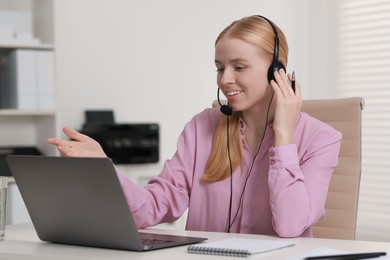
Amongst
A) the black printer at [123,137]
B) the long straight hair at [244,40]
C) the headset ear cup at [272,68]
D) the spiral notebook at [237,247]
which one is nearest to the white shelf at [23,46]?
the black printer at [123,137]

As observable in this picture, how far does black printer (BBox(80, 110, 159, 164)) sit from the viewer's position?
3.63 metres

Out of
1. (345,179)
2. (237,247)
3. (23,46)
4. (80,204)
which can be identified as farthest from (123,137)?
(237,247)

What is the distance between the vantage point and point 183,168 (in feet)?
6.60

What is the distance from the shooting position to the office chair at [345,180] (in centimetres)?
205

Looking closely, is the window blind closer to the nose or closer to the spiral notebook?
the nose

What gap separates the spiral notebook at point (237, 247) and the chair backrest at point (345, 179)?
0.57 metres

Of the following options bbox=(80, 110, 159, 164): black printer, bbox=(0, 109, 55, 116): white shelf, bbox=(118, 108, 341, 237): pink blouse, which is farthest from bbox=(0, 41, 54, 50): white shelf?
bbox=(118, 108, 341, 237): pink blouse

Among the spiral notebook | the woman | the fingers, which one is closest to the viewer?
the spiral notebook

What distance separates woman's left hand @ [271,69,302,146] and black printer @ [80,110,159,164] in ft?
6.06

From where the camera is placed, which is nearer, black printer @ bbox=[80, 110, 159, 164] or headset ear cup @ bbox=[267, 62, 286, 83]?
headset ear cup @ bbox=[267, 62, 286, 83]

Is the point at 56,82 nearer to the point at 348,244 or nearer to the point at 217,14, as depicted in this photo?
the point at 217,14

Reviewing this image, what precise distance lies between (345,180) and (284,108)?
1.22 feet

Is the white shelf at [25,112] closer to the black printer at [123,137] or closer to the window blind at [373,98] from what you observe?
the black printer at [123,137]

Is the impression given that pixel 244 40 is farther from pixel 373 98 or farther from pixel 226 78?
pixel 373 98
